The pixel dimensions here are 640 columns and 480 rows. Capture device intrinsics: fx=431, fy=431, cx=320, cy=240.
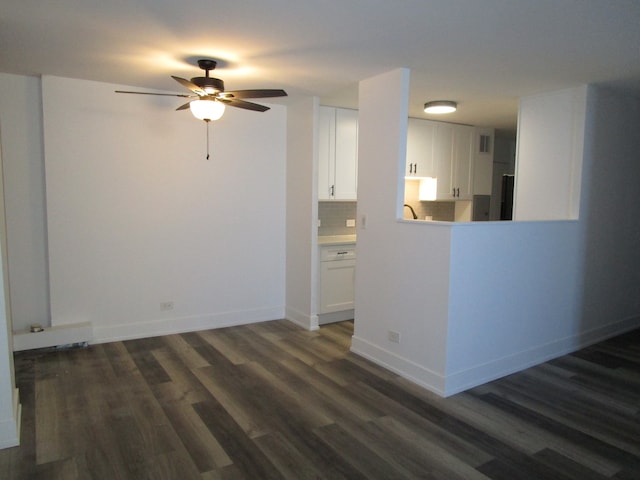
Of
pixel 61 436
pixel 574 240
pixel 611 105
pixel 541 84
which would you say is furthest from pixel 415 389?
pixel 611 105

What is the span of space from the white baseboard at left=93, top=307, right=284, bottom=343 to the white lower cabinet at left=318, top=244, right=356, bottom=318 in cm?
66

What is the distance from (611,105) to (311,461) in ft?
14.0

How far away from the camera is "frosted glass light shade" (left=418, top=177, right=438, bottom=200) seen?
235 inches

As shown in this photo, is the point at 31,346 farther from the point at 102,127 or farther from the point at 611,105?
the point at 611,105

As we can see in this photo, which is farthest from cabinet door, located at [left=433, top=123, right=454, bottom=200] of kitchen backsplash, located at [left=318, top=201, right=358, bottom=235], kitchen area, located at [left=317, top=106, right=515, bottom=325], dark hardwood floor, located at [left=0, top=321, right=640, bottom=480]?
dark hardwood floor, located at [left=0, top=321, right=640, bottom=480]

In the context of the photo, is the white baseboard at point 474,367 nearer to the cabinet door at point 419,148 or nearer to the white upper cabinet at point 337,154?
the white upper cabinet at point 337,154

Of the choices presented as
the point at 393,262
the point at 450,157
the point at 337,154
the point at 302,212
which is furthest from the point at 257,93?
the point at 450,157

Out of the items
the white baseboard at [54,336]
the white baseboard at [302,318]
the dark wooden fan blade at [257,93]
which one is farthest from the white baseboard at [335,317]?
the dark wooden fan blade at [257,93]

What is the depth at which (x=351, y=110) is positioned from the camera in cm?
514

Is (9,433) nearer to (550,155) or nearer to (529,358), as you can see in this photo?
(529,358)

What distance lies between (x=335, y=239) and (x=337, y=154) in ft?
3.37

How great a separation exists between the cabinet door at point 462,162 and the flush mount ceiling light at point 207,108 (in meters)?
3.88

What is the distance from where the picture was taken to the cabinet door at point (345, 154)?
5.05 m

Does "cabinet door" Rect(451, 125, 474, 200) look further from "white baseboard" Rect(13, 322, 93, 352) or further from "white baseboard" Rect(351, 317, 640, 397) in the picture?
"white baseboard" Rect(13, 322, 93, 352)
